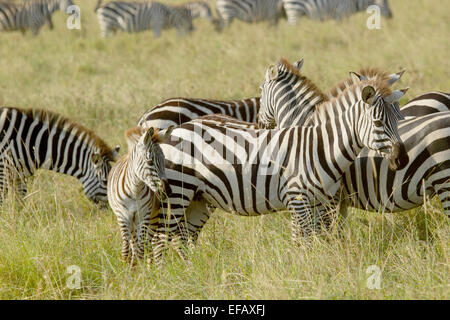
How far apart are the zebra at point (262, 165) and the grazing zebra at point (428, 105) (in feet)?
2.77

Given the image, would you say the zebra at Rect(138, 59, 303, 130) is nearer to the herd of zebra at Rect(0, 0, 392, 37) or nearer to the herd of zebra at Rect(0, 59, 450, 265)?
the herd of zebra at Rect(0, 59, 450, 265)

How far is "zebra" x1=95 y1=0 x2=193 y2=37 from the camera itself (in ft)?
51.8

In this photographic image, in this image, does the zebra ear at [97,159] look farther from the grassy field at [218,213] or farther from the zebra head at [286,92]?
the zebra head at [286,92]

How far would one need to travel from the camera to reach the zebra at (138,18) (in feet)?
51.8

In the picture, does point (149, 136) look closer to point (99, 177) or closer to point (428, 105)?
point (99, 177)

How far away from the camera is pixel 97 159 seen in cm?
709

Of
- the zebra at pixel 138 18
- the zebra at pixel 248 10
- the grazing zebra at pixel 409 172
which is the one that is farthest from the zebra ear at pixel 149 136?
the zebra at pixel 248 10

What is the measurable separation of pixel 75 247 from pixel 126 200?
581 mm

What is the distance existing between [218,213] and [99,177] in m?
1.60

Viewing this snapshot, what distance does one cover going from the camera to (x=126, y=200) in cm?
524

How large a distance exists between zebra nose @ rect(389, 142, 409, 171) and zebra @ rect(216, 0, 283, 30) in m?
12.5

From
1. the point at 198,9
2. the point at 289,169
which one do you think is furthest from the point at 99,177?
the point at 198,9

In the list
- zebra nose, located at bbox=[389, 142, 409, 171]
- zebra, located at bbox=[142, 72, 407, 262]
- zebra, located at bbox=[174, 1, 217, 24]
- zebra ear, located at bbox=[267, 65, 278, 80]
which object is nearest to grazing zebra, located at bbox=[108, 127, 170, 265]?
zebra, located at bbox=[142, 72, 407, 262]

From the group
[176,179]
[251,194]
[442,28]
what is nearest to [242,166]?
[251,194]
